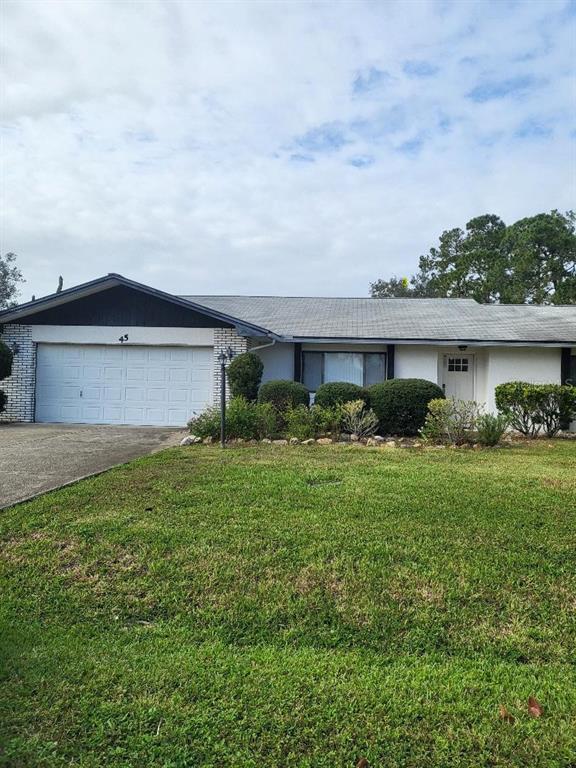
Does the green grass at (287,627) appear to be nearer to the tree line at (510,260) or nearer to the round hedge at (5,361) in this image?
the round hedge at (5,361)

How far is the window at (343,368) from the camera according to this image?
14.5 metres

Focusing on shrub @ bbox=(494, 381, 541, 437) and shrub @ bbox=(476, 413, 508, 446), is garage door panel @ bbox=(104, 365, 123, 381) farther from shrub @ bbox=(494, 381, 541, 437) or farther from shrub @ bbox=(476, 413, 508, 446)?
shrub @ bbox=(494, 381, 541, 437)

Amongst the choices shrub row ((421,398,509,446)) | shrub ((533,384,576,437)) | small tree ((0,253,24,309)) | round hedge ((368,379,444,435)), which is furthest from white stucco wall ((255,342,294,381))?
small tree ((0,253,24,309))

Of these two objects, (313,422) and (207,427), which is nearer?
(207,427)

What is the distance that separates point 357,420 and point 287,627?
25.4 feet

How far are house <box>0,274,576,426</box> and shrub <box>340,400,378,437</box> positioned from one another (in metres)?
3.23

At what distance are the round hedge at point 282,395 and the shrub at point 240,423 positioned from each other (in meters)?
1.10

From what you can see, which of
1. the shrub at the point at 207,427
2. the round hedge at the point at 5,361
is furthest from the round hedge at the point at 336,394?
the round hedge at the point at 5,361

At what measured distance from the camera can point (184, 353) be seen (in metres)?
14.0

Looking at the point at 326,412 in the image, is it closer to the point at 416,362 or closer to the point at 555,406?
the point at 416,362

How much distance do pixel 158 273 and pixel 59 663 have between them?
96.7 feet

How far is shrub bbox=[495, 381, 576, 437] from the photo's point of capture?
11.4m

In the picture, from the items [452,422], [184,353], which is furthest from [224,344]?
[452,422]

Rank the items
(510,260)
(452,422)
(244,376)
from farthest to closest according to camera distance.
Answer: (510,260) < (244,376) < (452,422)
